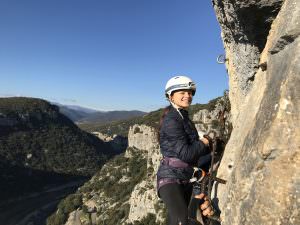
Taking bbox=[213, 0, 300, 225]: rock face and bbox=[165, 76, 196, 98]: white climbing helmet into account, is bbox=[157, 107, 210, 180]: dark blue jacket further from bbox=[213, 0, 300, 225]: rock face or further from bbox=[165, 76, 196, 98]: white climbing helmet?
bbox=[213, 0, 300, 225]: rock face

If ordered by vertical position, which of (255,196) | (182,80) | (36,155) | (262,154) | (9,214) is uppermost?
(182,80)

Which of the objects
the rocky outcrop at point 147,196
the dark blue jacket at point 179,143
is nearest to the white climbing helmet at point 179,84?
the dark blue jacket at point 179,143

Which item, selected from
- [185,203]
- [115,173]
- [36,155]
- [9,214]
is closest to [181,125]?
[185,203]

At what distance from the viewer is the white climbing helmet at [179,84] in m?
7.51

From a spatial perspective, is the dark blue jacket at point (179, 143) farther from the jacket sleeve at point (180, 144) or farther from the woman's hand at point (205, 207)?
the woman's hand at point (205, 207)

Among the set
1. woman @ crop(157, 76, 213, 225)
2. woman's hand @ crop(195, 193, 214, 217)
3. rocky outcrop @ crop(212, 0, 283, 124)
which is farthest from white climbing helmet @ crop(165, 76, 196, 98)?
woman's hand @ crop(195, 193, 214, 217)

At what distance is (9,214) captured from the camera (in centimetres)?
12338

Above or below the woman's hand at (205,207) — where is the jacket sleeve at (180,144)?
above

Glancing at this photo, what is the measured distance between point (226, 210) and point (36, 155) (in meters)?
178

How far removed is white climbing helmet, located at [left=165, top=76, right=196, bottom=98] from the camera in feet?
24.6

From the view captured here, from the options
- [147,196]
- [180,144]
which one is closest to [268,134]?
[180,144]

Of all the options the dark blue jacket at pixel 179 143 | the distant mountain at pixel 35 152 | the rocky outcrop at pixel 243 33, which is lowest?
the distant mountain at pixel 35 152

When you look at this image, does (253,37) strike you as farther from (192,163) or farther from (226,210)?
(226,210)

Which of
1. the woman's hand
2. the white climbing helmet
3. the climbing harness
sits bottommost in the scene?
the woman's hand
